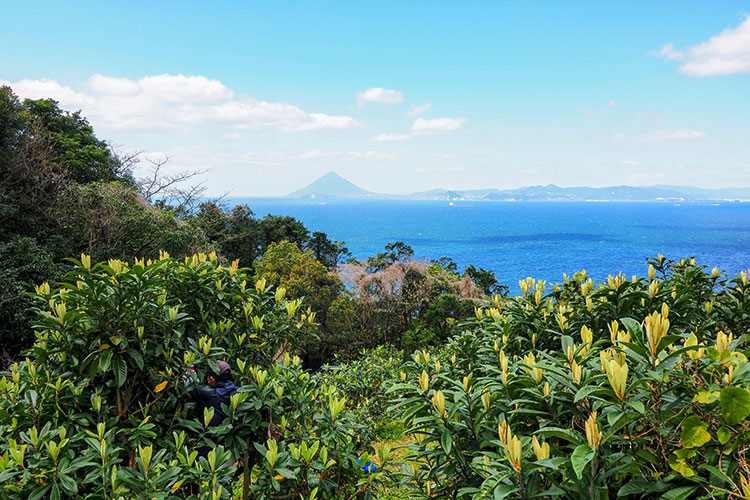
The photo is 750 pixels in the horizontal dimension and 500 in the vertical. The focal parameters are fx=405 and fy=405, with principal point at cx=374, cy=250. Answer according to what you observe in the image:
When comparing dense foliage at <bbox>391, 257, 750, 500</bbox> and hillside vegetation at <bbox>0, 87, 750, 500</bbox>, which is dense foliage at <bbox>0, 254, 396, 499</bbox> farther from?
dense foliage at <bbox>391, 257, 750, 500</bbox>

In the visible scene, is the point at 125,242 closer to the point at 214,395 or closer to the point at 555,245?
the point at 214,395

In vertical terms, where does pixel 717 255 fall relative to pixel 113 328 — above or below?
below

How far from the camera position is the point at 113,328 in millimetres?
1975

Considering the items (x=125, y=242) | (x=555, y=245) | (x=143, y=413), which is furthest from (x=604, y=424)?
(x=555, y=245)

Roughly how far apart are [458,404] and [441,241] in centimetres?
6600

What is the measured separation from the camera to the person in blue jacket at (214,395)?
2164 mm

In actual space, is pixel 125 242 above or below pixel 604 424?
below

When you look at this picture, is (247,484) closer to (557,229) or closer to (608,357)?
(608,357)

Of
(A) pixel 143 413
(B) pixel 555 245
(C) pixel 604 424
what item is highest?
(C) pixel 604 424

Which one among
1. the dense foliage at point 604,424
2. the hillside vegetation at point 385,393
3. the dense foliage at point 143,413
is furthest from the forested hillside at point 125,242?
the dense foliage at point 604,424

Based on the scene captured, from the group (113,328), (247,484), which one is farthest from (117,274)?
(247,484)

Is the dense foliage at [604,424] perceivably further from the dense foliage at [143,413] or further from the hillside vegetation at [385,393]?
the dense foliage at [143,413]

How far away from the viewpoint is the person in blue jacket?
2.16 m

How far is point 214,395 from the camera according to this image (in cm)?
220
